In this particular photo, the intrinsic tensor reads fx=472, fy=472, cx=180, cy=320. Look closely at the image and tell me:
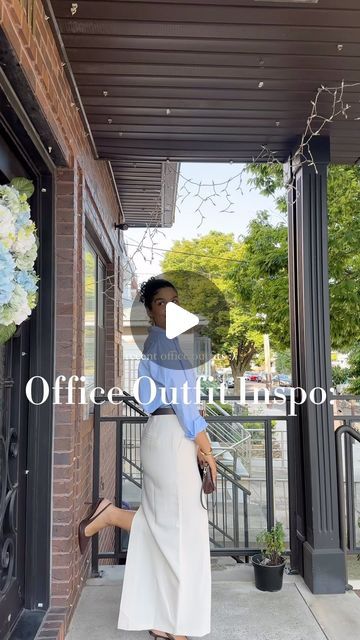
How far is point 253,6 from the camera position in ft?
5.93

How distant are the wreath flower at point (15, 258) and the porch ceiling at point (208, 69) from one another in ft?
2.55

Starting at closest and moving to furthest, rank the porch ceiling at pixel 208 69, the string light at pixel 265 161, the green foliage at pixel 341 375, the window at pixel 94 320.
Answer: the porch ceiling at pixel 208 69 < the string light at pixel 265 161 < the window at pixel 94 320 < the green foliage at pixel 341 375

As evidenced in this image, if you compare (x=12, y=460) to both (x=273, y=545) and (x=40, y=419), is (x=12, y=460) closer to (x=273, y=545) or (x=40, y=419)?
(x=40, y=419)

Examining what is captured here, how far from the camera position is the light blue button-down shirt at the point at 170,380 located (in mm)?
1999

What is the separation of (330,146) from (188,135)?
915mm

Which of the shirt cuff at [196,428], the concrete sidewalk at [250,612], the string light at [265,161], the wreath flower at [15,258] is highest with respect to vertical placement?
the string light at [265,161]

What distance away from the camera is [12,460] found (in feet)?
6.50

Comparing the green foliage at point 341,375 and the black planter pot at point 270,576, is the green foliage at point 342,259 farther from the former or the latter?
the black planter pot at point 270,576

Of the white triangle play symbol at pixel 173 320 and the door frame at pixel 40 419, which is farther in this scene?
the white triangle play symbol at pixel 173 320

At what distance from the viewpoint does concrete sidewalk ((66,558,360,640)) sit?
213 centimetres

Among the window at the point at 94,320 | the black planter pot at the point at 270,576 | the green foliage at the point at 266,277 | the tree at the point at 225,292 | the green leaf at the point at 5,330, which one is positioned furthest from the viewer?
the green foliage at the point at 266,277

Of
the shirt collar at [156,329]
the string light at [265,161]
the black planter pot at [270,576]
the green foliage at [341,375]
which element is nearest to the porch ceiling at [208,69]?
the string light at [265,161]

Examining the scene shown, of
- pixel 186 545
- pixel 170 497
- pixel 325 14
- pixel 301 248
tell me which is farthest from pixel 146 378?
pixel 325 14

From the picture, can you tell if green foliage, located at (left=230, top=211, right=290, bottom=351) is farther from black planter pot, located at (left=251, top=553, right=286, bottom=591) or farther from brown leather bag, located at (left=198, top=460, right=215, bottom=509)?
brown leather bag, located at (left=198, top=460, right=215, bottom=509)
